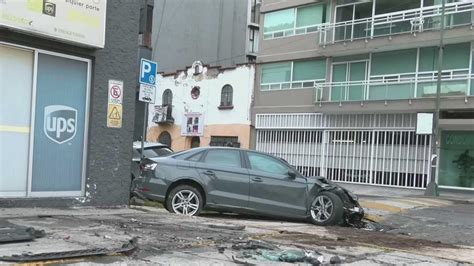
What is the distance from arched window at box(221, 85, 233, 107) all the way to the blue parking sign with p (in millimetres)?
20970

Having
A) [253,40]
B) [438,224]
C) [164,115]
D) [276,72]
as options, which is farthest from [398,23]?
[164,115]

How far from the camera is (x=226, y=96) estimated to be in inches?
1271

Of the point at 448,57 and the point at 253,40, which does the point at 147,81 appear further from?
the point at 253,40

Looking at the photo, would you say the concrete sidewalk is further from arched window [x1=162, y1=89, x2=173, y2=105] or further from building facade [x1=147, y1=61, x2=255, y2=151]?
arched window [x1=162, y1=89, x2=173, y2=105]

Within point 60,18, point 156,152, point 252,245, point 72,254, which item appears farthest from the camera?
point 156,152

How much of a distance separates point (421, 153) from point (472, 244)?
A: 14484mm

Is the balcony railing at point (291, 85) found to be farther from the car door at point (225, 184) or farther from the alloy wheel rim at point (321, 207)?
the car door at point (225, 184)

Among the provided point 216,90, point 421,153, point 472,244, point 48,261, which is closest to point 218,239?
point 48,261

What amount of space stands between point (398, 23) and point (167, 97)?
1690 cm

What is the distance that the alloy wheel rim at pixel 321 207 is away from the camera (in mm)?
10722

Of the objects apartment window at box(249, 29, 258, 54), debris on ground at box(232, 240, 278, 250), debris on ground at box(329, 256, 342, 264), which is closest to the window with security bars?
apartment window at box(249, 29, 258, 54)

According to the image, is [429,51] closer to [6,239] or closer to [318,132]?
[318,132]

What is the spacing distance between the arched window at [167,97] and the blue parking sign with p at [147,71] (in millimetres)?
24868

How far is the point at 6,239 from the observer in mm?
5711
